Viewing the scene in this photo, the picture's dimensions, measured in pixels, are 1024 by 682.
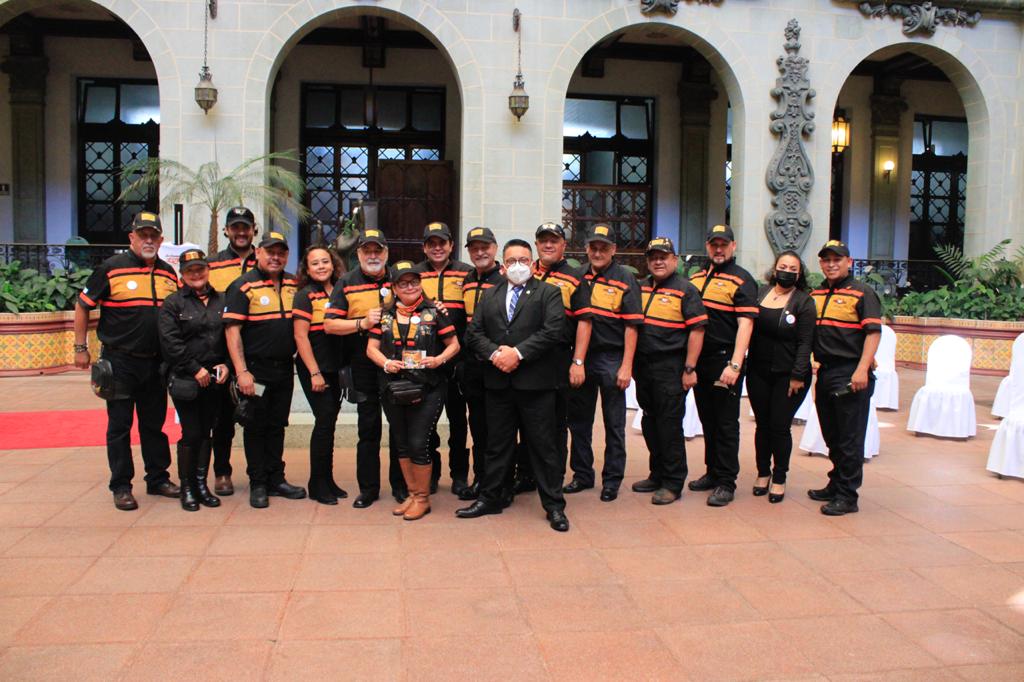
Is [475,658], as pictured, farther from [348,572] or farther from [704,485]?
[704,485]

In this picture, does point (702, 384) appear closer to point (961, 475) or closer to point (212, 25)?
point (961, 475)

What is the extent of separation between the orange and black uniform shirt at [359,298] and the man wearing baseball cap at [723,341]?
7.42 feet

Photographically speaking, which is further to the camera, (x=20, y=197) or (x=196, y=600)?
(x=20, y=197)

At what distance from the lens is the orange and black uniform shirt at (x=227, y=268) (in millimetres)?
6324

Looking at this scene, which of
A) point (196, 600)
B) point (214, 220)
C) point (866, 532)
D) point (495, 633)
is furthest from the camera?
point (214, 220)

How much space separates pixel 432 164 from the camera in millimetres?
16281

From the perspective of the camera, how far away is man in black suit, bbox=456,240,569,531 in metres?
5.45

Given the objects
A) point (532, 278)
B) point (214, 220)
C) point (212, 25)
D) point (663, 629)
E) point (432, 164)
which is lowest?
point (663, 629)

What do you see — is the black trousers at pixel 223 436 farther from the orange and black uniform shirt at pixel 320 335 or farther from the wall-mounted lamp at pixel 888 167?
the wall-mounted lamp at pixel 888 167

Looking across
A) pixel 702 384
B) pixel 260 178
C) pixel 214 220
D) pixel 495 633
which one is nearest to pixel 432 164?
pixel 260 178

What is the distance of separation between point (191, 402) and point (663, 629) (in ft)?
11.4

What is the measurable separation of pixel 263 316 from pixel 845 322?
3932 mm

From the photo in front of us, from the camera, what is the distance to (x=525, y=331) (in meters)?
5.49

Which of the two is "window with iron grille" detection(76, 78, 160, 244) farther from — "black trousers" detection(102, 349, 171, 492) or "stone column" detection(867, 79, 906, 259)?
"stone column" detection(867, 79, 906, 259)
